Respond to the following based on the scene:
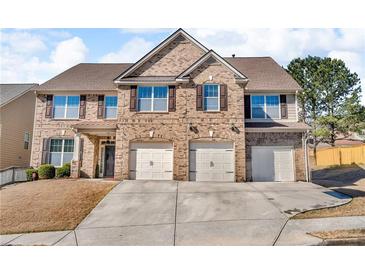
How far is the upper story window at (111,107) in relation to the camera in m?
18.2

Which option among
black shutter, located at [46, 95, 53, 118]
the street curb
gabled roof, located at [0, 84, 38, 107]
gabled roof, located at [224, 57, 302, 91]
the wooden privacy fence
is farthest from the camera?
the wooden privacy fence

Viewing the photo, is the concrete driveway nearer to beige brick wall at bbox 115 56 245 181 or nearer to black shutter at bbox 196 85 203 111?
beige brick wall at bbox 115 56 245 181

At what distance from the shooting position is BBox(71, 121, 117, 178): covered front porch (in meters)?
15.8

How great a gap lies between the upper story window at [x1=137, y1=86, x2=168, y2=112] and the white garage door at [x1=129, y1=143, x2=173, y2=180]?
225 cm

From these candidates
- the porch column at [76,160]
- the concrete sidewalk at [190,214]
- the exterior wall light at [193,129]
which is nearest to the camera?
the concrete sidewalk at [190,214]

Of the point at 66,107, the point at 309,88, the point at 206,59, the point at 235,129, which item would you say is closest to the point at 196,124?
the point at 235,129

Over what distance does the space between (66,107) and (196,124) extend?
10.1 meters

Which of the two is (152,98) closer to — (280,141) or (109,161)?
(109,161)

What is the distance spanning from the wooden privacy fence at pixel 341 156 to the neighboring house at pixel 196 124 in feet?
37.7

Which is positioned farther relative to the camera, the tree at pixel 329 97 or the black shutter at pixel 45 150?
the tree at pixel 329 97

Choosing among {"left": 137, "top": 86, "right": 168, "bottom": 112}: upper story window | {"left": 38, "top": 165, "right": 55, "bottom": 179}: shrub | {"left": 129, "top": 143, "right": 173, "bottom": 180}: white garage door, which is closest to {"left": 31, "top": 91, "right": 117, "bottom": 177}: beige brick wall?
{"left": 38, "top": 165, "right": 55, "bottom": 179}: shrub

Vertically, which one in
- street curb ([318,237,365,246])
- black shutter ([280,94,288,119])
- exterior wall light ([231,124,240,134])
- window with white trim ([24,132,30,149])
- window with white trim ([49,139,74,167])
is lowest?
street curb ([318,237,365,246])

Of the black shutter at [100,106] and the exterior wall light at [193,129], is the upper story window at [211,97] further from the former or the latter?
the black shutter at [100,106]

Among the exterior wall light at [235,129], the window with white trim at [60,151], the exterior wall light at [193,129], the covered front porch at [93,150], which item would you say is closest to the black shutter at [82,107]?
the covered front porch at [93,150]
